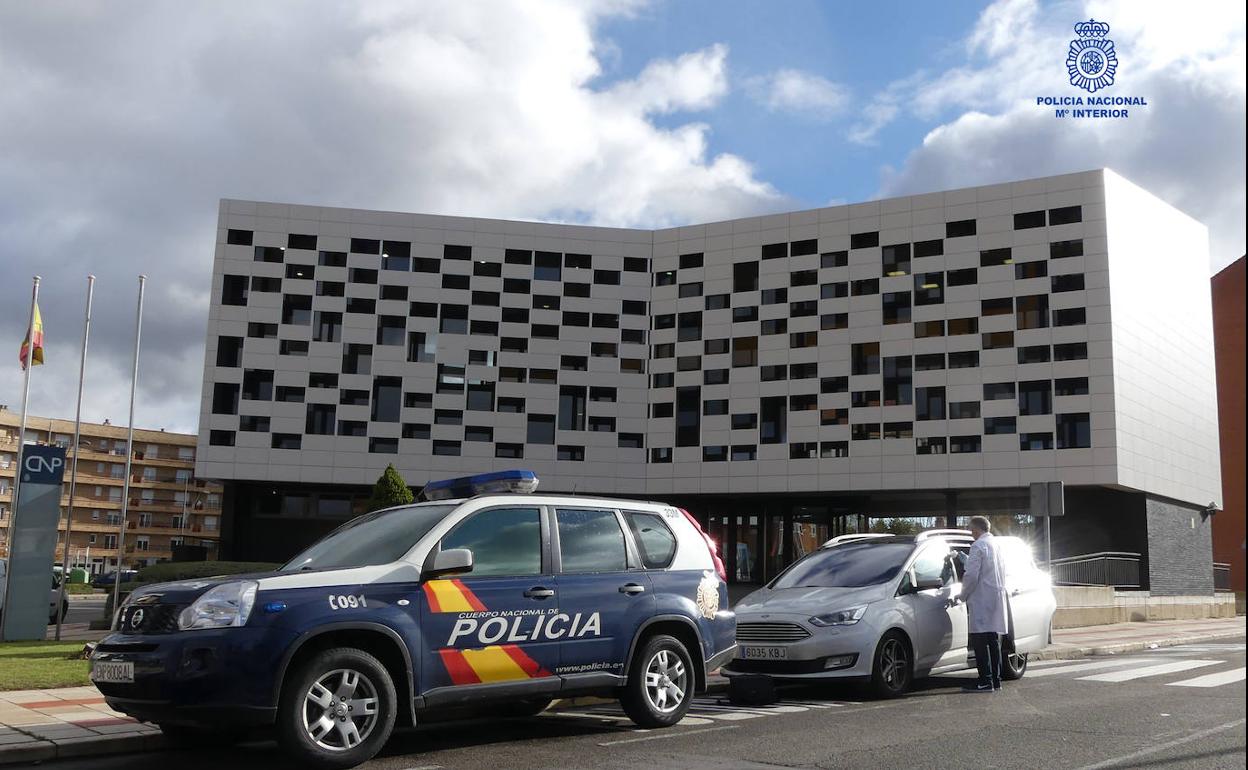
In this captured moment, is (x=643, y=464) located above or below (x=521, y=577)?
above

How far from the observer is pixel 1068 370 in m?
46.0

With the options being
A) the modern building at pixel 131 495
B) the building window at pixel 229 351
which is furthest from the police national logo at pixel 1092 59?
the modern building at pixel 131 495

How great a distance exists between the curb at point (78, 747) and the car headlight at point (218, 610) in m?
1.58

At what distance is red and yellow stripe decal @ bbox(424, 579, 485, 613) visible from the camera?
7.30 m

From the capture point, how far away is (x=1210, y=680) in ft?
39.1

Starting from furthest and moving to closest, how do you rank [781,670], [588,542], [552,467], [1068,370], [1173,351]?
[552,467] < [1173,351] < [1068,370] < [781,670] < [588,542]

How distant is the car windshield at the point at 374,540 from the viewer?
7.57m

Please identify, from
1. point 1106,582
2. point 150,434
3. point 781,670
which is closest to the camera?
point 781,670

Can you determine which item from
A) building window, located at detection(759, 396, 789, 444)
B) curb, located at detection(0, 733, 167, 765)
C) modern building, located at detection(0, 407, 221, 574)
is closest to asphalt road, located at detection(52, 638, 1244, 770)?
curb, located at detection(0, 733, 167, 765)

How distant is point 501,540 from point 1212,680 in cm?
869

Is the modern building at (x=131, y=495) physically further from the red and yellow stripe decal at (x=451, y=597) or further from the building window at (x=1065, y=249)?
the red and yellow stripe decal at (x=451, y=597)

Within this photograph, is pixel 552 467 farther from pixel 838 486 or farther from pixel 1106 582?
pixel 1106 582

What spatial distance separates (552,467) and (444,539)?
46467 mm

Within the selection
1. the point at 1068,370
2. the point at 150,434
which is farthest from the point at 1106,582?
the point at 150,434
